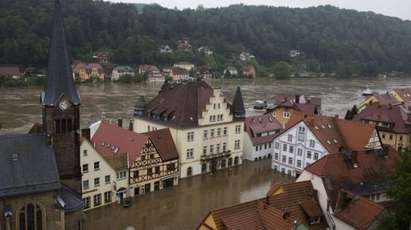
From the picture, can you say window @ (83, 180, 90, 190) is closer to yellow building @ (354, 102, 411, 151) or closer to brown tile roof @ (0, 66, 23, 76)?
yellow building @ (354, 102, 411, 151)

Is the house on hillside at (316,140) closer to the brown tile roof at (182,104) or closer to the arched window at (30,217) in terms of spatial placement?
the brown tile roof at (182,104)

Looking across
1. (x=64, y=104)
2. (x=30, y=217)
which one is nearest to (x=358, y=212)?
(x=64, y=104)

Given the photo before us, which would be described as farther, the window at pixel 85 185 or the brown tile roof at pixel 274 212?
the window at pixel 85 185

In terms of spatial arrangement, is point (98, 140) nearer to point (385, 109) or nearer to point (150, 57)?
point (385, 109)

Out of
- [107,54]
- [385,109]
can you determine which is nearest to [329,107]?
[385,109]

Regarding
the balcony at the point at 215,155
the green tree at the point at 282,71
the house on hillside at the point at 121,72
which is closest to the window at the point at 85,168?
the balcony at the point at 215,155

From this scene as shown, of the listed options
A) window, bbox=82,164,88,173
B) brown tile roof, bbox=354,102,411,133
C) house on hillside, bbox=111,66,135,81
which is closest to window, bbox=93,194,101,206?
window, bbox=82,164,88,173

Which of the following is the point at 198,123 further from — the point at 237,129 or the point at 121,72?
the point at 121,72
